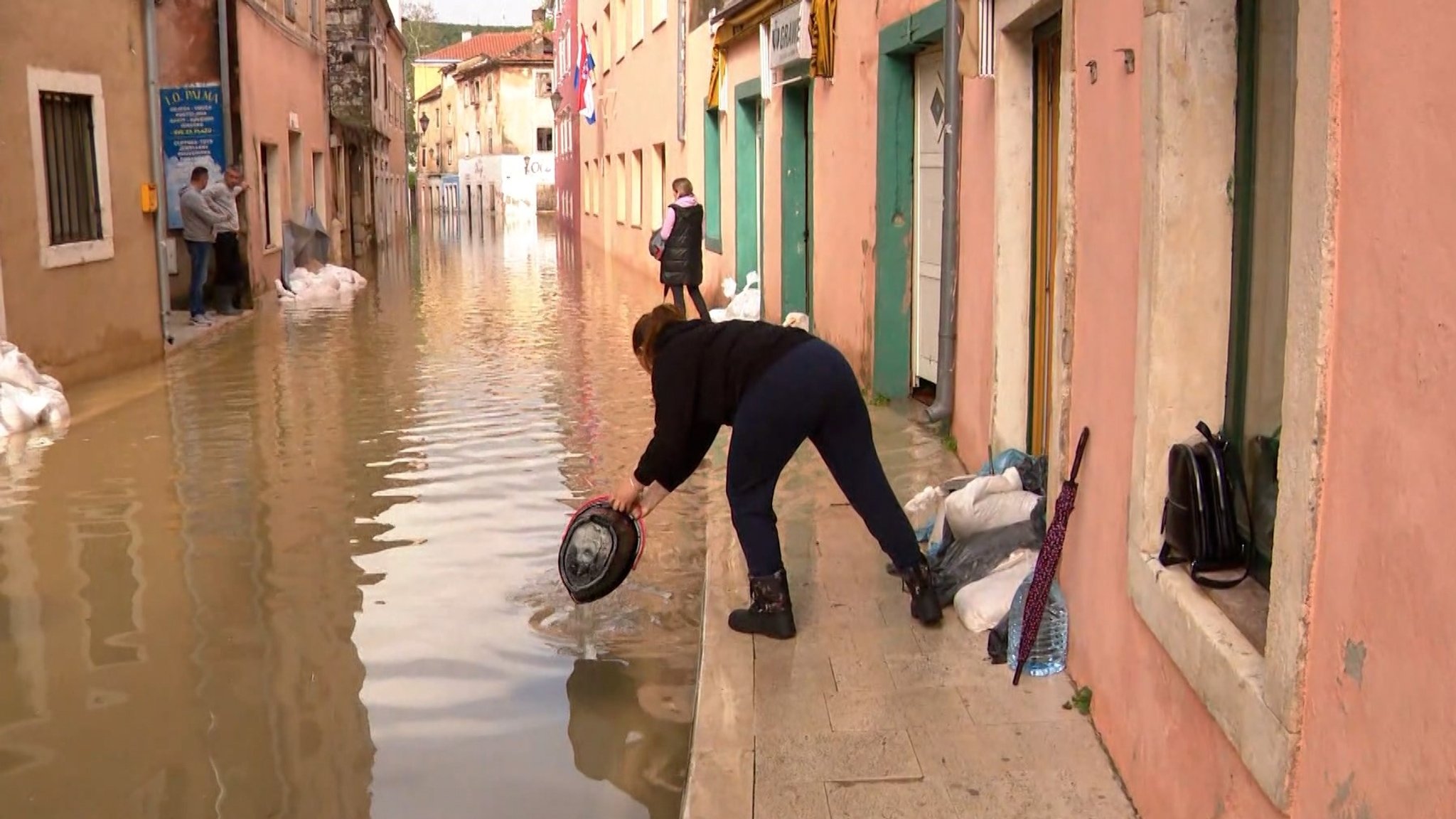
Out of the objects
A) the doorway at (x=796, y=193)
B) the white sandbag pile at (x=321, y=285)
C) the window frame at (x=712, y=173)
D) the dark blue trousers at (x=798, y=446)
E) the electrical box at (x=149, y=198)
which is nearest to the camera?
the dark blue trousers at (x=798, y=446)

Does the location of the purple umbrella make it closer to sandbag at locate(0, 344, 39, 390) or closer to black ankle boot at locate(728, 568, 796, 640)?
black ankle boot at locate(728, 568, 796, 640)

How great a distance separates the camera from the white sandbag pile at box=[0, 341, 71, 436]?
376 inches

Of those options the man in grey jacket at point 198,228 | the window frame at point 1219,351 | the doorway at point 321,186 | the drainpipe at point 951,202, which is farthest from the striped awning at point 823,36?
the doorway at point 321,186

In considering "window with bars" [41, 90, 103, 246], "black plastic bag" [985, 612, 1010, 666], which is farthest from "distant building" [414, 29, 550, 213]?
"black plastic bag" [985, 612, 1010, 666]

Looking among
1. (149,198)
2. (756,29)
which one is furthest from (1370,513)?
(756,29)

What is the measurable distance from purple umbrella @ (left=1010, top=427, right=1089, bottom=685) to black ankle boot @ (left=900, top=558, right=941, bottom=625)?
543 millimetres

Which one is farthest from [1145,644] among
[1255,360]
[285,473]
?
[285,473]

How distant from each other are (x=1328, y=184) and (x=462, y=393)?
928 cm

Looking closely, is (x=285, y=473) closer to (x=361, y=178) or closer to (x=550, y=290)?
(x=550, y=290)

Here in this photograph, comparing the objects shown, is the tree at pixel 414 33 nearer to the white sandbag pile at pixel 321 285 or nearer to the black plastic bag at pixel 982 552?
the white sandbag pile at pixel 321 285

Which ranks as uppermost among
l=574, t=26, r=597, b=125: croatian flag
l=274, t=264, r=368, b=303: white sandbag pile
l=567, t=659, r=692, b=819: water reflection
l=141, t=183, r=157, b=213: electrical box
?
l=574, t=26, r=597, b=125: croatian flag

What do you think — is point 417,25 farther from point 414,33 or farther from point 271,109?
point 271,109

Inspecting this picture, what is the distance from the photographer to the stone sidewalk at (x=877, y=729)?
385 centimetres

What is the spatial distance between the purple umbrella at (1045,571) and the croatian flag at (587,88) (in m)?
28.8
